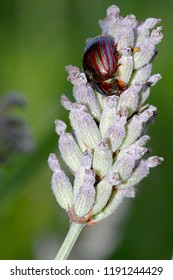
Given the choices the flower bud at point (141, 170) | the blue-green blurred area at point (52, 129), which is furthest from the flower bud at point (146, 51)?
the blue-green blurred area at point (52, 129)

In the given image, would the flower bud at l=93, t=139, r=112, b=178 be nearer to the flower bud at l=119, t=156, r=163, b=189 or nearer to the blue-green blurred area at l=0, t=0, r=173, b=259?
the flower bud at l=119, t=156, r=163, b=189

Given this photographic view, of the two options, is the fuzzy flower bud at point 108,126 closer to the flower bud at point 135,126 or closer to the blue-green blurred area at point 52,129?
the flower bud at point 135,126

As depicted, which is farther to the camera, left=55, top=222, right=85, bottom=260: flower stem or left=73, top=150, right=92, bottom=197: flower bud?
left=73, top=150, right=92, bottom=197: flower bud

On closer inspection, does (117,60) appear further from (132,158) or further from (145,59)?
(132,158)

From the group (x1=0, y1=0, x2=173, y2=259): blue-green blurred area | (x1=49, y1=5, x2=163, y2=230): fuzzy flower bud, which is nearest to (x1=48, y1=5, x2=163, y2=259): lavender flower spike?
(x1=49, y1=5, x2=163, y2=230): fuzzy flower bud

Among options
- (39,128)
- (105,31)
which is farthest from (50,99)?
(105,31)
